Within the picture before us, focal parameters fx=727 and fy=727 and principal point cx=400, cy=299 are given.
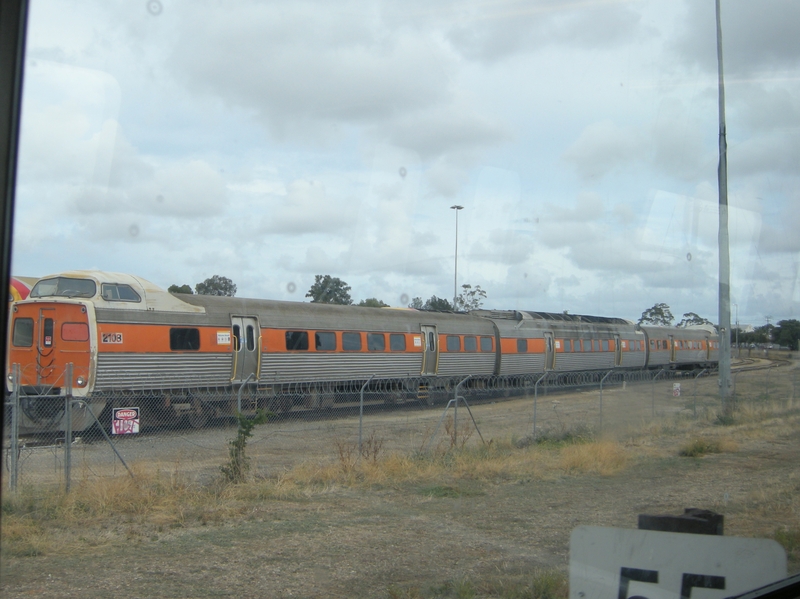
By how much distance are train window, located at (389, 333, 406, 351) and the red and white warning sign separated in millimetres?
11744

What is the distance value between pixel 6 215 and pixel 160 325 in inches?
488

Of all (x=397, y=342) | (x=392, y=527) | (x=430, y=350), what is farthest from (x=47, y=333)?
(x=430, y=350)

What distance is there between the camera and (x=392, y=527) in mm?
7219

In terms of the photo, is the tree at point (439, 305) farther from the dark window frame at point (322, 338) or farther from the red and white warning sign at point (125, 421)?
the red and white warning sign at point (125, 421)

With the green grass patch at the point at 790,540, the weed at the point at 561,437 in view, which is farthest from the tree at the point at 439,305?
the green grass patch at the point at 790,540

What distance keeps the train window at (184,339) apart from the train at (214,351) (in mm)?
23

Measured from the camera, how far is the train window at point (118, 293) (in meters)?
14.6

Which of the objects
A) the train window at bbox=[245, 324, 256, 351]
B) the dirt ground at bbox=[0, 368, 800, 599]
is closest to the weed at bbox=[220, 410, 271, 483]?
the dirt ground at bbox=[0, 368, 800, 599]

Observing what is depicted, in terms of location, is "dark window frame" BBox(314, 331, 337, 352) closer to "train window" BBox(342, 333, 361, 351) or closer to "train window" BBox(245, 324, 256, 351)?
"train window" BBox(342, 333, 361, 351)

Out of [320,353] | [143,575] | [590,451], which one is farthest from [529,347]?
[143,575]

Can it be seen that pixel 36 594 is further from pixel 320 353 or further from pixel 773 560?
pixel 320 353

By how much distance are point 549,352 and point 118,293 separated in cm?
1626

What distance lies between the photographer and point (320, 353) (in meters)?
18.6

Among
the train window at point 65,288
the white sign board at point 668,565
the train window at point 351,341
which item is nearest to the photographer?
the white sign board at point 668,565
